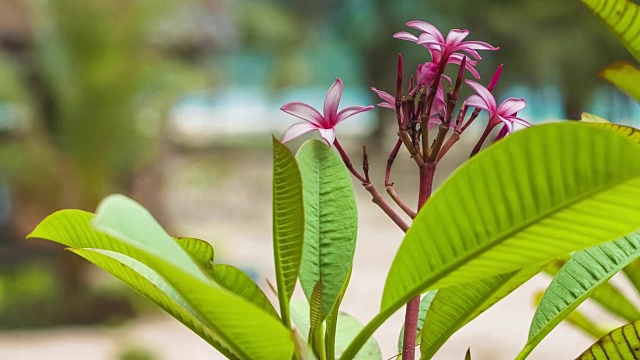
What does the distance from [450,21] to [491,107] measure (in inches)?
438

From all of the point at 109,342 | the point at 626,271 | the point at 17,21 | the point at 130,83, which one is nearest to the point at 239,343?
the point at 626,271

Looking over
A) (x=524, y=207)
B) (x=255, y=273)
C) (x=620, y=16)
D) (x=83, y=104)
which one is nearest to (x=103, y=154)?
(x=83, y=104)

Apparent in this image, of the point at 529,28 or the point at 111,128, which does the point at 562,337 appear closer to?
the point at 111,128

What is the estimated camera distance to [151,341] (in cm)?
536

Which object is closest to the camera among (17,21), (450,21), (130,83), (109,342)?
(130,83)

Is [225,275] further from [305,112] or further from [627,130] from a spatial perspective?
[627,130]

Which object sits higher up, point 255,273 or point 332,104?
point 332,104

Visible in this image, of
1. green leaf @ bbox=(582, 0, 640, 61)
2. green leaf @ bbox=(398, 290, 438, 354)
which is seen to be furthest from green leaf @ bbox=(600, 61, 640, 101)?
green leaf @ bbox=(398, 290, 438, 354)

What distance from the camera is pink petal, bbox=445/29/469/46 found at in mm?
311

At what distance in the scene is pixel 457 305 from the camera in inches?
11.5

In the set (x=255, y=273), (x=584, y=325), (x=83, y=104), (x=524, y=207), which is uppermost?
(x=83, y=104)

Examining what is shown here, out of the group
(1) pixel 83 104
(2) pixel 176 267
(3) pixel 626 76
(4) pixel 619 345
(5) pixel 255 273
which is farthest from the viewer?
(5) pixel 255 273

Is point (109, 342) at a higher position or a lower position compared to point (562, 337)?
higher

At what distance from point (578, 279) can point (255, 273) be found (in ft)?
19.0
